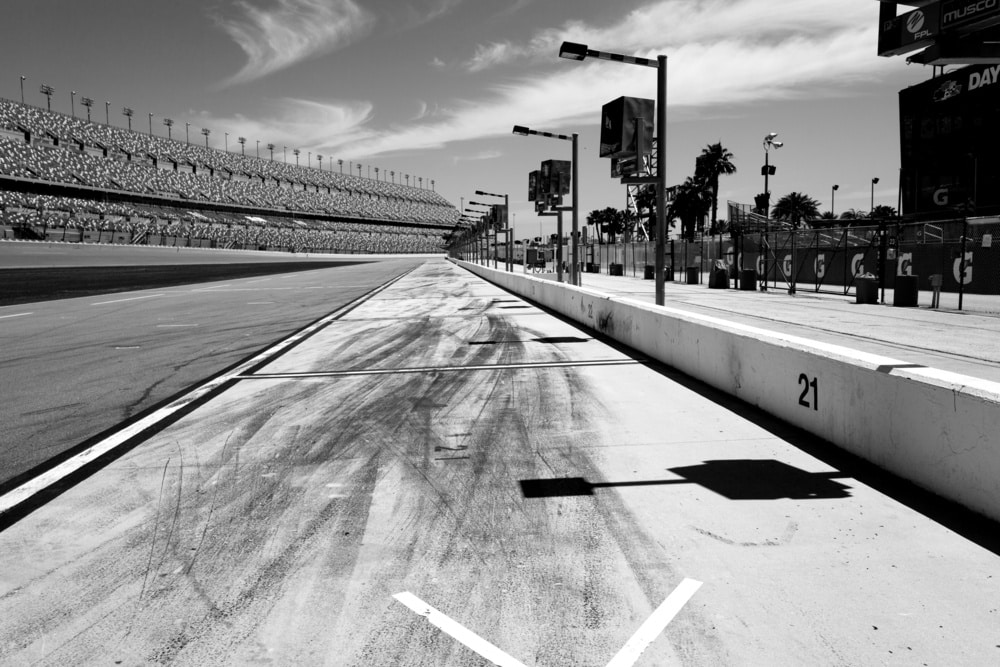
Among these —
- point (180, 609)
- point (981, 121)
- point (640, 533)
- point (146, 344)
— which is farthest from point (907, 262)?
point (180, 609)

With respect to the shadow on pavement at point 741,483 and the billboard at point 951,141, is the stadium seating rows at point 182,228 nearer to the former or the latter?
the billboard at point 951,141

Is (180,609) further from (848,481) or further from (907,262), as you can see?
(907,262)

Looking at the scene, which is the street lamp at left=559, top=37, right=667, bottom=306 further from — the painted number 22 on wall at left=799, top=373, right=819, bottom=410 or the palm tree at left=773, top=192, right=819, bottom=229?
the palm tree at left=773, top=192, right=819, bottom=229

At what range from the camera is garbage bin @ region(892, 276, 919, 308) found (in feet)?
72.4

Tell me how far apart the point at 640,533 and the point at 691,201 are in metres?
83.2

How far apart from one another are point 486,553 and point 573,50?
13225 mm

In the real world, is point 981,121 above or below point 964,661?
above

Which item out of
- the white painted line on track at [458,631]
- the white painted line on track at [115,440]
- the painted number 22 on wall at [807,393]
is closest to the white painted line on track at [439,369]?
the white painted line on track at [115,440]

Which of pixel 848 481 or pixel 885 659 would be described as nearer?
pixel 885 659

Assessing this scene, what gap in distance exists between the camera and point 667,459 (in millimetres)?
5887

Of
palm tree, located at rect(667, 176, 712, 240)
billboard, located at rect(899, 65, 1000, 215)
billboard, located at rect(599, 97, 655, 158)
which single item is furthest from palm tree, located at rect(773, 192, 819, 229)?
billboard, located at rect(599, 97, 655, 158)

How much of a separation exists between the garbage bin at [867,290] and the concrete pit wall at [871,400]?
52.7 ft

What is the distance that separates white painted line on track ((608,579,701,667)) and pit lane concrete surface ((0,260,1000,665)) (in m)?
0.01

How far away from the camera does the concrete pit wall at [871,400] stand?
4617 mm
